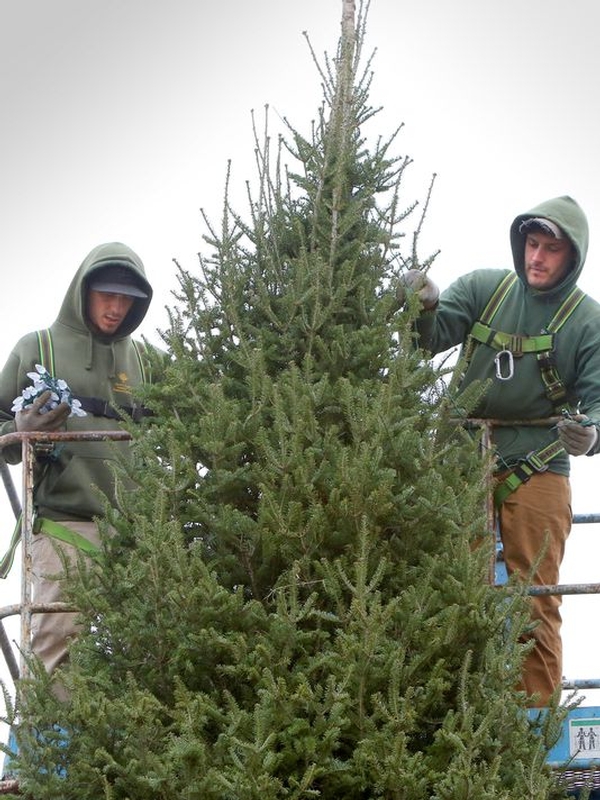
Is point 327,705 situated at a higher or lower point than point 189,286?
lower

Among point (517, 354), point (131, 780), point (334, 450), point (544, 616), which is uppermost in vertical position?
point (517, 354)

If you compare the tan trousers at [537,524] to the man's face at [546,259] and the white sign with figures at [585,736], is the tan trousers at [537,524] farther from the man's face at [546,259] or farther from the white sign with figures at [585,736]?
the man's face at [546,259]

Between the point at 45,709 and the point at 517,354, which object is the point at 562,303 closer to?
the point at 517,354

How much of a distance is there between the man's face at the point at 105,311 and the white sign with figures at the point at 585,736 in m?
3.41

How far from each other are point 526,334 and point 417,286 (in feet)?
3.92

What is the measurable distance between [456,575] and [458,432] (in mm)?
1031

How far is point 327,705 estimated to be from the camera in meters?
5.47

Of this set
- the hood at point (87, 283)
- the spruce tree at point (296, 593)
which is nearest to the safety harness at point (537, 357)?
the spruce tree at point (296, 593)

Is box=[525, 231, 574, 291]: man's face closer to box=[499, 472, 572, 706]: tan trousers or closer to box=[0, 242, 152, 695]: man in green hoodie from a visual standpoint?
box=[499, 472, 572, 706]: tan trousers

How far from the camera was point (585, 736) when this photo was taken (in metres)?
7.02

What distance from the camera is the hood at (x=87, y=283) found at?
8539 millimetres

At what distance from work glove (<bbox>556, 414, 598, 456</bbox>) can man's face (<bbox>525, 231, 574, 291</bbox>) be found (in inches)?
41.4

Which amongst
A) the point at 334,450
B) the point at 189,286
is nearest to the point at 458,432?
the point at 334,450

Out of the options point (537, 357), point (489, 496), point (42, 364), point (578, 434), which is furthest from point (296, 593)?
point (42, 364)
